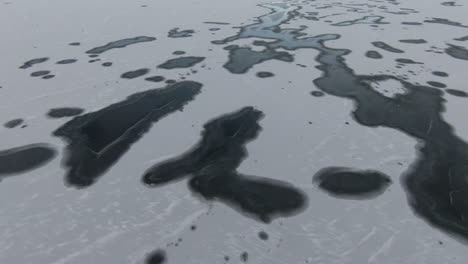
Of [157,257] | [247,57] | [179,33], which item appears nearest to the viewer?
[157,257]

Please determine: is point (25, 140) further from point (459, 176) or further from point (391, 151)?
point (459, 176)

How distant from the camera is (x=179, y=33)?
1024 centimetres

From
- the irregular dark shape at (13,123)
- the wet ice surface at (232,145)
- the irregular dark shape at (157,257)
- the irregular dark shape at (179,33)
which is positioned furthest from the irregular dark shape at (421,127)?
the irregular dark shape at (13,123)

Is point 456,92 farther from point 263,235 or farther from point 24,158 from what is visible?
point 24,158

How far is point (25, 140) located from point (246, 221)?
11.7 ft

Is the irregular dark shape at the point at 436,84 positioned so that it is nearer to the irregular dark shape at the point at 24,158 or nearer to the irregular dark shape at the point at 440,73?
the irregular dark shape at the point at 440,73

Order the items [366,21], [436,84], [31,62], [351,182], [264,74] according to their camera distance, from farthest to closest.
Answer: [366,21], [31,62], [264,74], [436,84], [351,182]

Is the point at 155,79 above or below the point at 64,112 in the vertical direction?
above

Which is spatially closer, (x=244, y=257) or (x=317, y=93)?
(x=244, y=257)

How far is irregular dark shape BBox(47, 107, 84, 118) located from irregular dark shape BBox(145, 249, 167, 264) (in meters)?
3.43

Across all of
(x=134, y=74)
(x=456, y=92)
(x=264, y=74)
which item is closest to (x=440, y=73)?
(x=456, y=92)

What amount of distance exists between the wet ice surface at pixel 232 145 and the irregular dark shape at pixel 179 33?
61mm

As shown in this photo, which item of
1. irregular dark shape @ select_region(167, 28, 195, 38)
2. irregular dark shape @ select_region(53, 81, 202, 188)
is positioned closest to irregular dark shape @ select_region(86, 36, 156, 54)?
irregular dark shape @ select_region(167, 28, 195, 38)

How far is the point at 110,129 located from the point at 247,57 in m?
4.23
